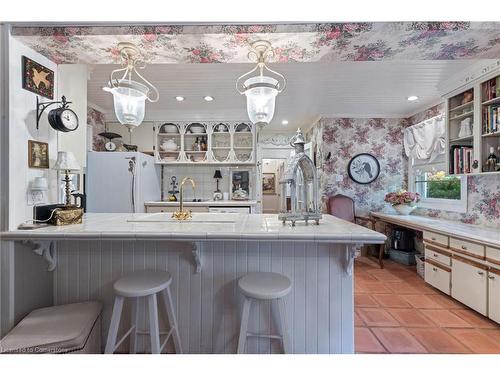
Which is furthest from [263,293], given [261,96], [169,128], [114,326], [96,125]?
[96,125]

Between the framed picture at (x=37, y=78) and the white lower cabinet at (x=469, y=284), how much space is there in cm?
362

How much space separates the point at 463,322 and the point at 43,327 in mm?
3068

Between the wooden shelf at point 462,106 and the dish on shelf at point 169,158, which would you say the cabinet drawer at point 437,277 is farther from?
the dish on shelf at point 169,158

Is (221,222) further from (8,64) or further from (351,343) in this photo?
(8,64)

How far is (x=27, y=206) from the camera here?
1458mm

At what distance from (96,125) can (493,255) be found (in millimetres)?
4951

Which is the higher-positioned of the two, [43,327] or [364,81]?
[364,81]

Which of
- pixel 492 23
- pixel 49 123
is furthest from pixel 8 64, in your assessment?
pixel 492 23

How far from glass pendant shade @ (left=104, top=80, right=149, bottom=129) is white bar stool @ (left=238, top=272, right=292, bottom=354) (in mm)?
1269

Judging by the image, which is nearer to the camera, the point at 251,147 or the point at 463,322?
the point at 463,322

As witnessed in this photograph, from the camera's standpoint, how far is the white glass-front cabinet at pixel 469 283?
7.03 feet

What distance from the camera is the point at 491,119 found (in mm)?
2260
